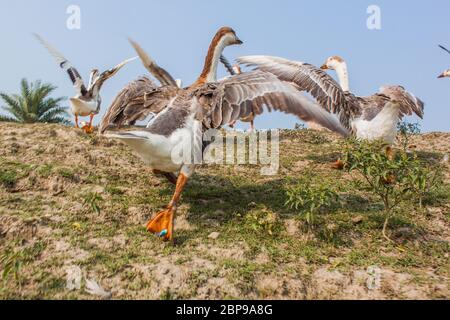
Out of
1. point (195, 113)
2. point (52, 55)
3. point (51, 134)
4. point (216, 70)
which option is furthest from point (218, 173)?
point (52, 55)

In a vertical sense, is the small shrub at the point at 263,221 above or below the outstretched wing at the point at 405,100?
below

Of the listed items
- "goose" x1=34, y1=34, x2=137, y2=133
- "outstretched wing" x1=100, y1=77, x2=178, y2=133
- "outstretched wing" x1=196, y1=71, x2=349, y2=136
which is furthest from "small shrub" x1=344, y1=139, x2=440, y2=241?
"goose" x1=34, y1=34, x2=137, y2=133

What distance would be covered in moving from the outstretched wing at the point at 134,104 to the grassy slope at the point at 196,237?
1.07 m

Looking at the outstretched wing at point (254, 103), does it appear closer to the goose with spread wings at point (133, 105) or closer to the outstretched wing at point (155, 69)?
the goose with spread wings at point (133, 105)

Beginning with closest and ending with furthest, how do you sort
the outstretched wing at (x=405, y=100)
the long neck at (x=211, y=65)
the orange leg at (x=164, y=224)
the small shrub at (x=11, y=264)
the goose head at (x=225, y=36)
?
1. the small shrub at (x=11, y=264)
2. the orange leg at (x=164, y=224)
3. the long neck at (x=211, y=65)
4. the goose head at (x=225, y=36)
5. the outstretched wing at (x=405, y=100)

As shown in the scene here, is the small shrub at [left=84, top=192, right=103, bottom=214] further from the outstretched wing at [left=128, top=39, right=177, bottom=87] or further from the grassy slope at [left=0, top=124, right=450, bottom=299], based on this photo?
the outstretched wing at [left=128, top=39, right=177, bottom=87]

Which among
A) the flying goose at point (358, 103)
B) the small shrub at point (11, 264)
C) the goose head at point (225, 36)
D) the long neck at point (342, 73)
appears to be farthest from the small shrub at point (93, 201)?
the long neck at point (342, 73)

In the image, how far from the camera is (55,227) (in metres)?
4.98

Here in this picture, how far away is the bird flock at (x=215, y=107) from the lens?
5.01 metres

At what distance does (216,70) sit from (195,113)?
A: 1748 mm

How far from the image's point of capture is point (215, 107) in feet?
17.1

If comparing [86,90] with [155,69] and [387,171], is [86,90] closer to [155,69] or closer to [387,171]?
[155,69]

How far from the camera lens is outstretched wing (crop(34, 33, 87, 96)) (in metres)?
10.8
